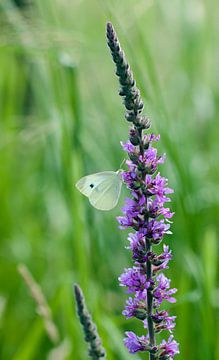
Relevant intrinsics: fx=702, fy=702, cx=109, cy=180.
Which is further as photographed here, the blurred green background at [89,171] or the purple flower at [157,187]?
the blurred green background at [89,171]

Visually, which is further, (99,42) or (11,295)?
(99,42)

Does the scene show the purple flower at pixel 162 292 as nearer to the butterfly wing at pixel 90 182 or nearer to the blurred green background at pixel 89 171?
the butterfly wing at pixel 90 182

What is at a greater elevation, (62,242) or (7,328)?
(62,242)

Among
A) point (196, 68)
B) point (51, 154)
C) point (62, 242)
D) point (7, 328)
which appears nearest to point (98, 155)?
point (51, 154)

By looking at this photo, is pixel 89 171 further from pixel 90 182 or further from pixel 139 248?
pixel 139 248

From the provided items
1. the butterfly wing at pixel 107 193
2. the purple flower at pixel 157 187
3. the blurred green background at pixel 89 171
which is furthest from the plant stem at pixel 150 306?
the blurred green background at pixel 89 171

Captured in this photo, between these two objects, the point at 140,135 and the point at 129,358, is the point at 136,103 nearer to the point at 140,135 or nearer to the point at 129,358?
the point at 140,135
